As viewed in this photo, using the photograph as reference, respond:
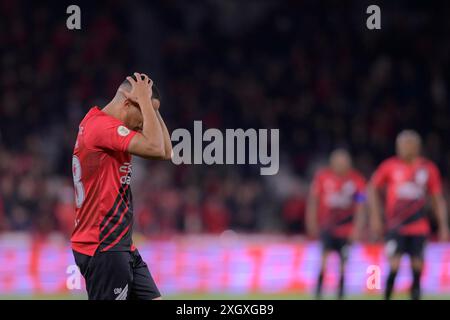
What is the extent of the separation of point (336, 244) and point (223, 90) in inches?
222

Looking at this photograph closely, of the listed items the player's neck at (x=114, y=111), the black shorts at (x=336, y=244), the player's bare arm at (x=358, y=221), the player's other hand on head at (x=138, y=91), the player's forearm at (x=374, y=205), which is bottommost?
the black shorts at (x=336, y=244)

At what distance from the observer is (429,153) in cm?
1544

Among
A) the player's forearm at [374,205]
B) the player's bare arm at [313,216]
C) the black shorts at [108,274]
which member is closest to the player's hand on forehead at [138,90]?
the black shorts at [108,274]

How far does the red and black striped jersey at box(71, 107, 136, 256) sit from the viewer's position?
18.0 feet

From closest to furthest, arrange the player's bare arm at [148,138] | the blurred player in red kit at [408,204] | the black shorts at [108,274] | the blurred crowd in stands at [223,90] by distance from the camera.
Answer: the player's bare arm at [148,138] → the black shorts at [108,274] → the blurred player in red kit at [408,204] → the blurred crowd in stands at [223,90]

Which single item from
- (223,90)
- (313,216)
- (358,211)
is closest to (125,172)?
(313,216)

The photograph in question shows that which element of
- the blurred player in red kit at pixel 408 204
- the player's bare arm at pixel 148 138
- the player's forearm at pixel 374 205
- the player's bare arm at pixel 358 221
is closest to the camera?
the player's bare arm at pixel 148 138

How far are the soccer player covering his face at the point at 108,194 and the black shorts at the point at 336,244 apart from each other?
606 cm

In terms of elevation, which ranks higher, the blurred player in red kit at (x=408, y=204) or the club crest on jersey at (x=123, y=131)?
the club crest on jersey at (x=123, y=131)

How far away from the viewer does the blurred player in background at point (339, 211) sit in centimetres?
1142

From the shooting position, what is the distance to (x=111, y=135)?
5.36m

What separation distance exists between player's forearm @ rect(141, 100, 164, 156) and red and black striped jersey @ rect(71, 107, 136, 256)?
18cm

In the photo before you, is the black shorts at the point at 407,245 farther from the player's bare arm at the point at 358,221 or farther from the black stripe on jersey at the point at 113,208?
the black stripe on jersey at the point at 113,208
